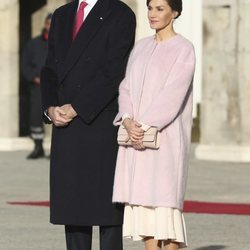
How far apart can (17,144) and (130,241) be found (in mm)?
10548

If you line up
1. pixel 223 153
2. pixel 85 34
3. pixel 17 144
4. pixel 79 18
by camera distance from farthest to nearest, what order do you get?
pixel 17 144
pixel 223 153
pixel 79 18
pixel 85 34

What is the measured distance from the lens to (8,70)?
22.0 meters

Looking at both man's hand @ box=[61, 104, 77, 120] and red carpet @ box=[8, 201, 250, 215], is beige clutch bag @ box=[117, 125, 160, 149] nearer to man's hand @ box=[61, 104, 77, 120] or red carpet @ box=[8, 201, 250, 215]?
man's hand @ box=[61, 104, 77, 120]

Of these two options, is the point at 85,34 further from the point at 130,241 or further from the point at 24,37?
the point at 24,37

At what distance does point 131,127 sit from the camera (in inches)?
328

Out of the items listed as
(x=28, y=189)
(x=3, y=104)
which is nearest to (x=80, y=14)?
(x=28, y=189)

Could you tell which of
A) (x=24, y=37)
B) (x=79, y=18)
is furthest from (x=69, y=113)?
(x=24, y=37)

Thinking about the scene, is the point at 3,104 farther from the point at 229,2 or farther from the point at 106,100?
the point at 106,100

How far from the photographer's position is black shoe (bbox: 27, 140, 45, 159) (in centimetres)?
1992

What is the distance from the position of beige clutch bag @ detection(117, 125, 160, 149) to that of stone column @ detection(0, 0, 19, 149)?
13.6 meters

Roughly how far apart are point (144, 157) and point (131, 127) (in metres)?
0.21

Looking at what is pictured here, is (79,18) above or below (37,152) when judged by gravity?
above

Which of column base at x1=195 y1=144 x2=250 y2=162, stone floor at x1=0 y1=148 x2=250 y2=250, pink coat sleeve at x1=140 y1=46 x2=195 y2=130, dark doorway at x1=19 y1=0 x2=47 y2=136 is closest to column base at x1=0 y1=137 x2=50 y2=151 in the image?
dark doorway at x1=19 y1=0 x2=47 y2=136

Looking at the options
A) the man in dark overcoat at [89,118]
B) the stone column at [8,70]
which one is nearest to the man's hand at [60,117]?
the man in dark overcoat at [89,118]
